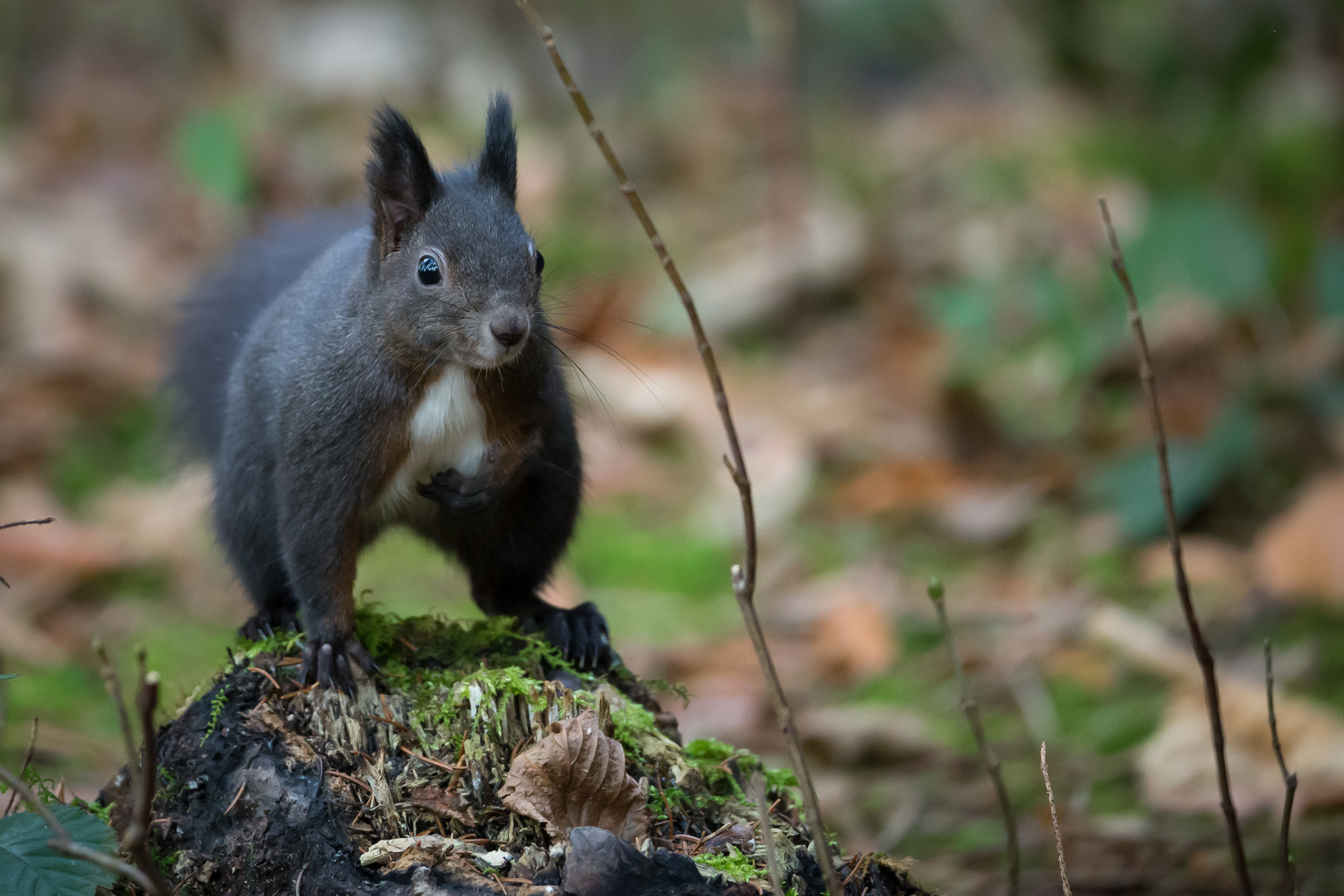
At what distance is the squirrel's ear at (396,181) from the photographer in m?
2.26

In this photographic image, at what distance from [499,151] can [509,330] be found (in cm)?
40

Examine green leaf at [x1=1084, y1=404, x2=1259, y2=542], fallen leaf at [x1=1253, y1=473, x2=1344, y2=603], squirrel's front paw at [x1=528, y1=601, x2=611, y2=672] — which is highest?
green leaf at [x1=1084, y1=404, x2=1259, y2=542]

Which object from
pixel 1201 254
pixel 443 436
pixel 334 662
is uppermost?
pixel 1201 254

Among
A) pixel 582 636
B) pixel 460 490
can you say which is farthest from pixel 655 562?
pixel 460 490

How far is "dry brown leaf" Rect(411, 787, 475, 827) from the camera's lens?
1.92 meters

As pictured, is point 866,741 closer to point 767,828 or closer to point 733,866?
point 733,866

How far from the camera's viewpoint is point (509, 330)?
213 centimetres

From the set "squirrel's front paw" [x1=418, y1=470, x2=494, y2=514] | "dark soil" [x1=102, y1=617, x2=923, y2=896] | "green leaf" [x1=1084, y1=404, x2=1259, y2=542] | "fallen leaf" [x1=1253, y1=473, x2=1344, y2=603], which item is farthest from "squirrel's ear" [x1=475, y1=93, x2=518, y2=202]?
"green leaf" [x1=1084, y1=404, x2=1259, y2=542]

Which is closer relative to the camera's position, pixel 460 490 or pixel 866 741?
pixel 460 490

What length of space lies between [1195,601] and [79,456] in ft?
13.2

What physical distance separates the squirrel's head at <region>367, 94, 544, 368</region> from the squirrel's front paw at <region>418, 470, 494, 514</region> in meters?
0.22

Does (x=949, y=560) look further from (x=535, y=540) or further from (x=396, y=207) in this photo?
(x=396, y=207)

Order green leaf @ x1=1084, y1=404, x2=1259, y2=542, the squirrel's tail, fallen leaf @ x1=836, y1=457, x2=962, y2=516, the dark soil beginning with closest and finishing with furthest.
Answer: the dark soil
the squirrel's tail
green leaf @ x1=1084, y1=404, x2=1259, y2=542
fallen leaf @ x1=836, y1=457, x2=962, y2=516

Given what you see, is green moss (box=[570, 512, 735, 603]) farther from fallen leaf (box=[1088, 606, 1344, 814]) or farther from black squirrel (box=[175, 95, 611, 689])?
black squirrel (box=[175, 95, 611, 689])
